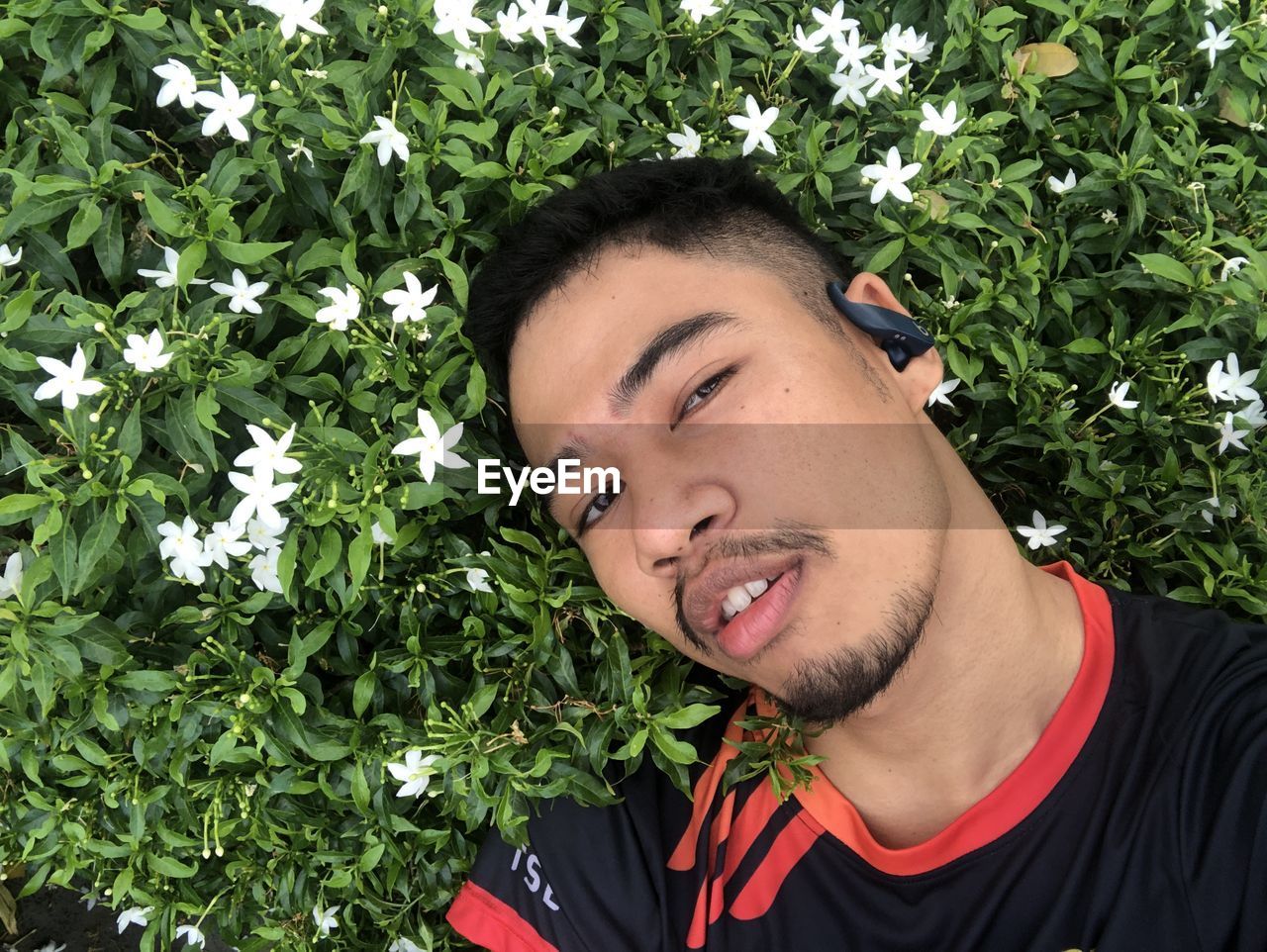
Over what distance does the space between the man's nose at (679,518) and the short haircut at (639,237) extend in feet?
1.55

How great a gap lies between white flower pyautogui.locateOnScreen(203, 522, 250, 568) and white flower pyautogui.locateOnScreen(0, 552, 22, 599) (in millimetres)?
349

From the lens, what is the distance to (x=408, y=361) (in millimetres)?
1993

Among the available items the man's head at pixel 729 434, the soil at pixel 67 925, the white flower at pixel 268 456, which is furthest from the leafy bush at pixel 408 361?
the soil at pixel 67 925

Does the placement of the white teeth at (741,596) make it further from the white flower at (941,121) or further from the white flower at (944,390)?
the white flower at (941,121)

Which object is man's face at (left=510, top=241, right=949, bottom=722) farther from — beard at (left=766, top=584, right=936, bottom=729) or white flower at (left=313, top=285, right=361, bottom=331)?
white flower at (left=313, top=285, right=361, bottom=331)

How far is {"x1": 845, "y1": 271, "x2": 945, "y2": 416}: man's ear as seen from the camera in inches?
76.2

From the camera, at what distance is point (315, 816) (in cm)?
214

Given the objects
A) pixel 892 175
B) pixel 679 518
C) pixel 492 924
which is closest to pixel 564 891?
pixel 492 924

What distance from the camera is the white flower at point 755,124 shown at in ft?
7.27

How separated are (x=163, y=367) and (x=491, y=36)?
99 cm

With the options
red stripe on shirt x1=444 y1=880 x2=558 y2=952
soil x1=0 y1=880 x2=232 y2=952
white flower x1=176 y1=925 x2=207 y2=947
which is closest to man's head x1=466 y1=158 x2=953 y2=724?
red stripe on shirt x1=444 y1=880 x2=558 y2=952

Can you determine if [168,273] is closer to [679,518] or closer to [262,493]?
[262,493]

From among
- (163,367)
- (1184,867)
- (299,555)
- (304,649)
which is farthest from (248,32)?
(1184,867)

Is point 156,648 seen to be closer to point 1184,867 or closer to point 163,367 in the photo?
point 163,367
